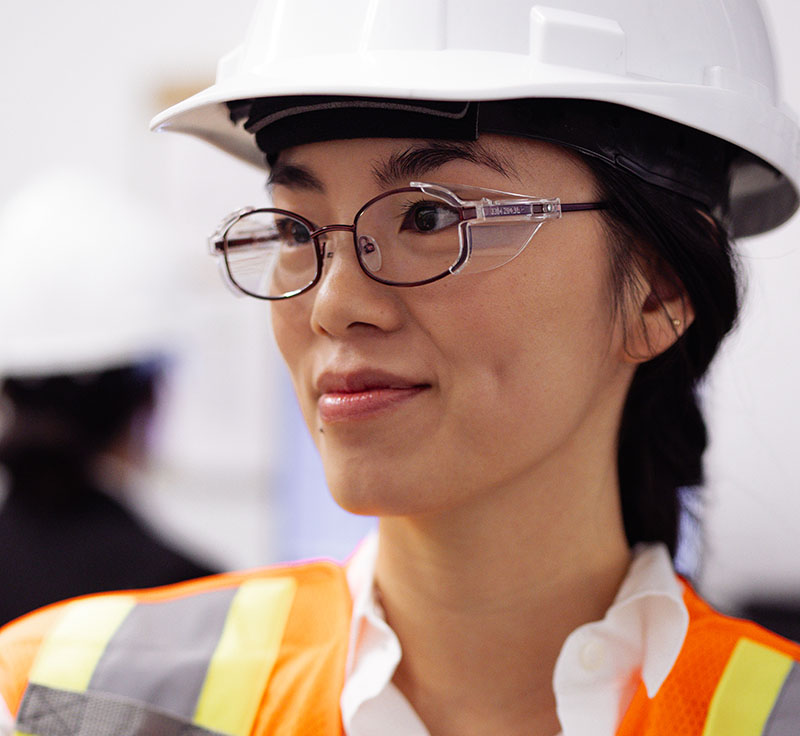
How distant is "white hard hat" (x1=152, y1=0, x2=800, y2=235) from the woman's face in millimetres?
72

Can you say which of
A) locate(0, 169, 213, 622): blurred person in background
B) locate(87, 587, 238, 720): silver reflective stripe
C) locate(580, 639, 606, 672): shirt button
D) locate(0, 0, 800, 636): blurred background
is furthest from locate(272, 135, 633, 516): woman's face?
locate(0, 0, 800, 636): blurred background

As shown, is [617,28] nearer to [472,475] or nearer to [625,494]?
[472,475]

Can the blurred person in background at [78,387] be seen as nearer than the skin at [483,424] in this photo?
No

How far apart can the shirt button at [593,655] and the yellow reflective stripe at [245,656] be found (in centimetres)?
42

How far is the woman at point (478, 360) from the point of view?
3.76 feet

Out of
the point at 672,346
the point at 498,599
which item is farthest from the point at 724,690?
the point at 672,346

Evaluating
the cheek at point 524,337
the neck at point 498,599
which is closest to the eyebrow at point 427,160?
the cheek at point 524,337

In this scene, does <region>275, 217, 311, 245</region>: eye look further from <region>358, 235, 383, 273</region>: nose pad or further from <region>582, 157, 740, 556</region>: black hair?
<region>582, 157, 740, 556</region>: black hair

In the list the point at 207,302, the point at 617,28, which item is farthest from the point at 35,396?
the point at 617,28

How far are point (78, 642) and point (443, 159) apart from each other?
0.84 meters

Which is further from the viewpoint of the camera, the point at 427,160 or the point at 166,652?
the point at 166,652

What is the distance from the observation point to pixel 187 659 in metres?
1.38

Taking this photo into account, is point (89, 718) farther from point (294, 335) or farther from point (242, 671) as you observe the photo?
point (294, 335)

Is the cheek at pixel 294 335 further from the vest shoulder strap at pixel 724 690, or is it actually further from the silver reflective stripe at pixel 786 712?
the silver reflective stripe at pixel 786 712
